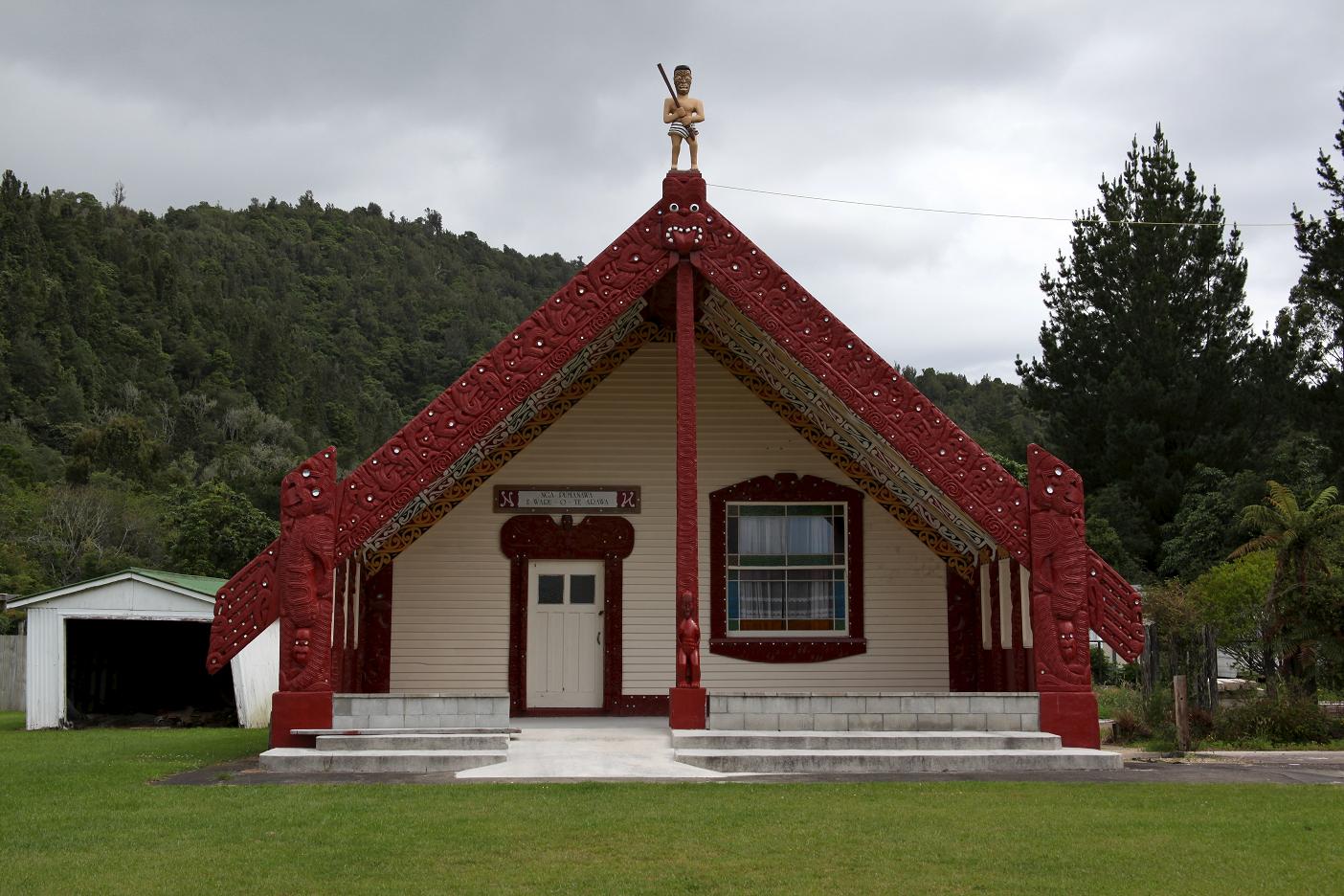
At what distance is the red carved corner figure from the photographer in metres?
10.9

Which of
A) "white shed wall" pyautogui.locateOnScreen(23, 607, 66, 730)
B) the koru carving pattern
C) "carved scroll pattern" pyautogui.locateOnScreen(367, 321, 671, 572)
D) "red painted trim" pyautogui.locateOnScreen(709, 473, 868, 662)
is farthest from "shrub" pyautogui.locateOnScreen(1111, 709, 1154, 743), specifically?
"white shed wall" pyautogui.locateOnScreen(23, 607, 66, 730)

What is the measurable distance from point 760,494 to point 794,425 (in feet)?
2.80

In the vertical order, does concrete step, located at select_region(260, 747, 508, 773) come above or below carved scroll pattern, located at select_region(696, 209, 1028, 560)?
below

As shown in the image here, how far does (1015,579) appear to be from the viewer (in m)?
12.9

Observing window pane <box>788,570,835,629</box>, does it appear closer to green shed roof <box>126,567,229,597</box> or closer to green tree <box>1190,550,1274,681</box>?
green tree <box>1190,550,1274,681</box>

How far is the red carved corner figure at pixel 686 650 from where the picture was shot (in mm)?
10906

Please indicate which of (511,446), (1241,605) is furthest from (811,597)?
(1241,605)

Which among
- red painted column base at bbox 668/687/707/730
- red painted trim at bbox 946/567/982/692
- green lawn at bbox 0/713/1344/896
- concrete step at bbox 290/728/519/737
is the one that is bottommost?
green lawn at bbox 0/713/1344/896

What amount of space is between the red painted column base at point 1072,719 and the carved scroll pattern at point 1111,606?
66 cm

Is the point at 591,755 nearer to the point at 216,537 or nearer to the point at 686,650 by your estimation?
the point at 686,650

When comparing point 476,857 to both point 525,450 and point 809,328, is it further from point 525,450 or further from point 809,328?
point 525,450

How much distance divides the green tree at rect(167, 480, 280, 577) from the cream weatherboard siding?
22.7 meters

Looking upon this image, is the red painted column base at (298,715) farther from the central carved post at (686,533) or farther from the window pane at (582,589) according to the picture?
the window pane at (582,589)

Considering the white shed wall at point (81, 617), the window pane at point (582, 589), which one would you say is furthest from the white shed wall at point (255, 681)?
the window pane at point (582, 589)
